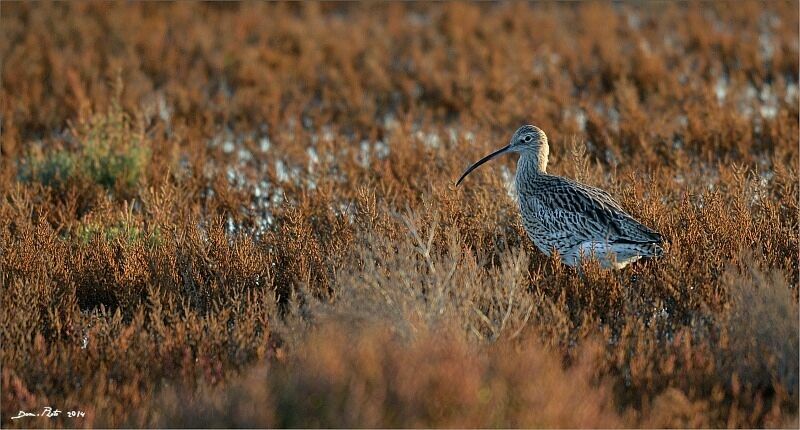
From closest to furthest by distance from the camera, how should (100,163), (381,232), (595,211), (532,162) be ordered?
(595,211)
(381,232)
(532,162)
(100,163)

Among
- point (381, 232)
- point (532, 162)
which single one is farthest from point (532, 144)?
point (381, 232)

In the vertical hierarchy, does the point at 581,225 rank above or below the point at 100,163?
below

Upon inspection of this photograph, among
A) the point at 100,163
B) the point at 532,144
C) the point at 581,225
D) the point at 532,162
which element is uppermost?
the point at 100,163

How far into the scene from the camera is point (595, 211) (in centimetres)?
643

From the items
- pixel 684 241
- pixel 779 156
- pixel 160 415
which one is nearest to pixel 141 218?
pixel 160 415

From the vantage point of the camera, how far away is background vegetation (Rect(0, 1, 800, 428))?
4.68m

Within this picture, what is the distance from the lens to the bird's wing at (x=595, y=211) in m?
6.22

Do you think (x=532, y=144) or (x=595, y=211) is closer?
(x=595, y=211)

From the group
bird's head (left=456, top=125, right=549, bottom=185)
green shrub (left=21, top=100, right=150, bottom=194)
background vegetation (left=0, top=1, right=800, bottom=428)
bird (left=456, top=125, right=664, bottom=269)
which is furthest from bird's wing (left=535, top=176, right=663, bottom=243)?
green shrub (left=21, top=100, right=150, bottom=194)

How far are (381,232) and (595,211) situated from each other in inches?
53.1

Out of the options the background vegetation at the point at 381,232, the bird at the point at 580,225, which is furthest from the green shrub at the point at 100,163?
the bird at the point at 580,225

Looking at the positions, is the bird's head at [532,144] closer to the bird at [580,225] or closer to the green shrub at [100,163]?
the bird at [580,225]

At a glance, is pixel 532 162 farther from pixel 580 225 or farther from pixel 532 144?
pixel 580 225

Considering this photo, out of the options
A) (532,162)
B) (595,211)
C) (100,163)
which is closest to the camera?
(595,211)
